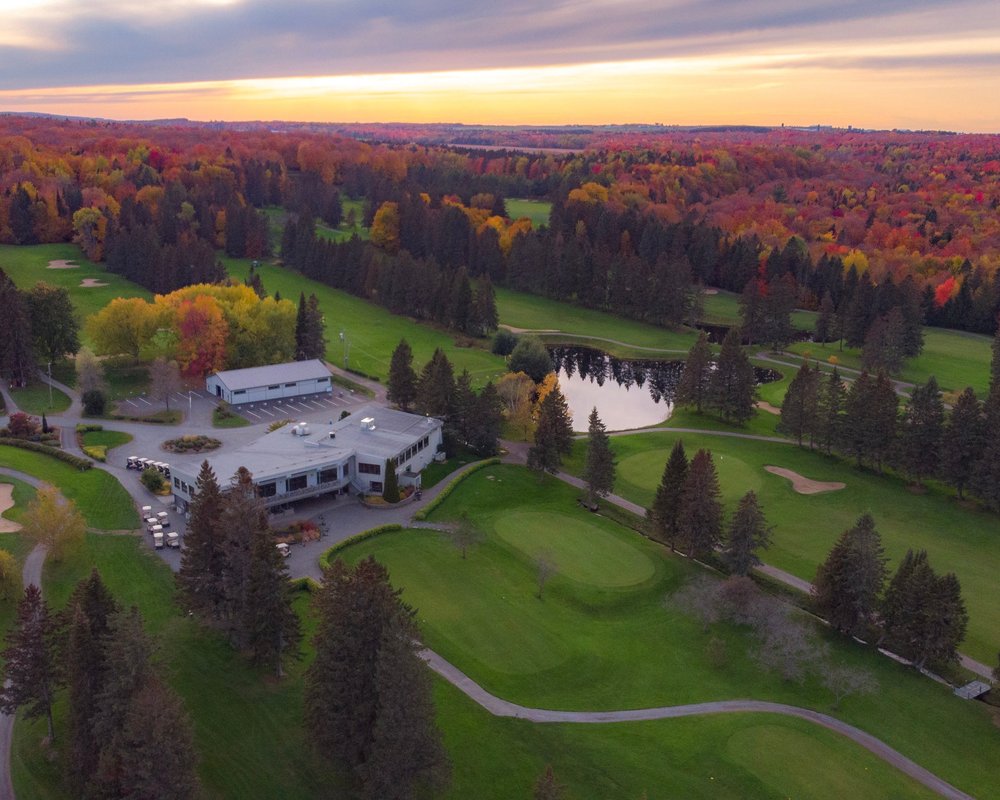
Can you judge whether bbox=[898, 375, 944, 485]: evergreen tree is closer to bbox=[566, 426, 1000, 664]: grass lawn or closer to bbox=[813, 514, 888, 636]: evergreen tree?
bbox=[566, 426, 1000, 664]: grass lawn

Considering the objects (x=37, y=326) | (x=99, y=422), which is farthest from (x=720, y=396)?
(x=37, y=326)

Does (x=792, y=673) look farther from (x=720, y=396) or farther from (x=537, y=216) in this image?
(x=537, y=216)

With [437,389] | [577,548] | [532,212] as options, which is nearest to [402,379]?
[437,389]

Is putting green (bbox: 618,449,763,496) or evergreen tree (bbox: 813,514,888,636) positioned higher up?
evergreen tree (bbox: 813,514,888,636)

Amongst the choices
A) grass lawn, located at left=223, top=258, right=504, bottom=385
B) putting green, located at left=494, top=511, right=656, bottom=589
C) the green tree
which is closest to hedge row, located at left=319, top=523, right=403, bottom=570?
putting green, located at left=494, top=511, right=656, bottom=589

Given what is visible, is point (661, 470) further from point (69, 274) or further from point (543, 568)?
point (69, 274)

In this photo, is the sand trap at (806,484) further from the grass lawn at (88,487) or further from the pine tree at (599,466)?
the grass lawn at (88,487)
